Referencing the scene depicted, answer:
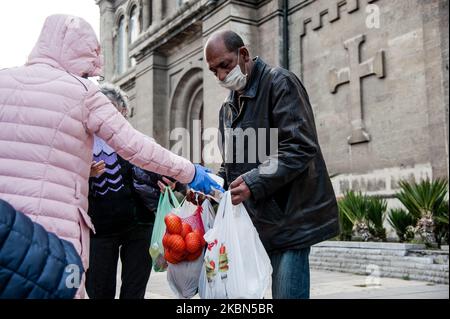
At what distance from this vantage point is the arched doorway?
59.1 feet

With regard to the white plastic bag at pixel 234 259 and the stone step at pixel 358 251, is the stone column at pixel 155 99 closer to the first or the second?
the stone step at pixel 358 251

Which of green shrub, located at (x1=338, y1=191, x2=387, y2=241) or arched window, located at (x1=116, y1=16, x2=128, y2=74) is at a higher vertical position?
arched window, located at (x1=116, y1=16, x2=128, y2=74)

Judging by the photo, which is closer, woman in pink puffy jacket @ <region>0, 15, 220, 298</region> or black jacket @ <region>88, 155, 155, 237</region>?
woman in pink puffy jacket @ <region>0, 15, 220, 298</region>

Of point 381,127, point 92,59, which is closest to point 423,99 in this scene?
point 381,127

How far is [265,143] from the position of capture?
2.85 meters

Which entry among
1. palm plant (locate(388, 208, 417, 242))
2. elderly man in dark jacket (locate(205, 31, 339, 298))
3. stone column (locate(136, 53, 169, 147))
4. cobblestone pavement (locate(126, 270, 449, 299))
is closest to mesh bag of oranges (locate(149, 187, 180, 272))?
elderly man in dark jacket (locate(205, 31, 339, 298))

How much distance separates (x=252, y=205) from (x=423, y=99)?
8038 millimetres

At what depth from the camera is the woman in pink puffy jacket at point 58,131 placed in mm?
2248

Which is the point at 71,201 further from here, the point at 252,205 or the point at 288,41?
the point at 288,41

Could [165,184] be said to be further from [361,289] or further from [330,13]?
[330,13]

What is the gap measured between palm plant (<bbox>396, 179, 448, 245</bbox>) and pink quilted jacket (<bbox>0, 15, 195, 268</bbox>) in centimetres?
647

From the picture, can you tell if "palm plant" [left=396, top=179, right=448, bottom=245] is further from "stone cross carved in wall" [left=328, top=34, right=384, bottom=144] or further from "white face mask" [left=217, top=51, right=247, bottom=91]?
"white face mask" [left=217, top=51, right=247, bottom=91]

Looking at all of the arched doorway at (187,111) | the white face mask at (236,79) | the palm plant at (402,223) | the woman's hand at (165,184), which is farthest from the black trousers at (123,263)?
the arched doorway at (187,111)

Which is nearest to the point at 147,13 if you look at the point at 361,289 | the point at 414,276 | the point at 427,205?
the point at 427,205
